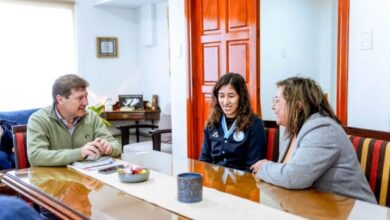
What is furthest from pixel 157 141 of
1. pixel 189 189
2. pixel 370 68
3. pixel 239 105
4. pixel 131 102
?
pixel 189 189

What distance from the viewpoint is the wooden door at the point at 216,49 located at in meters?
3.12

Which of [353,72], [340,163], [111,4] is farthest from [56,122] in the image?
[111,4]

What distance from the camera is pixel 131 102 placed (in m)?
5.46

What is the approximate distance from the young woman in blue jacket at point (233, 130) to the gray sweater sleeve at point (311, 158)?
0.62m

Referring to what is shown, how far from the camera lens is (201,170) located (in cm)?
193

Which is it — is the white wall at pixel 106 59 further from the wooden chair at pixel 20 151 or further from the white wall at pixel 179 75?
the wooden chair at pixel 20 151

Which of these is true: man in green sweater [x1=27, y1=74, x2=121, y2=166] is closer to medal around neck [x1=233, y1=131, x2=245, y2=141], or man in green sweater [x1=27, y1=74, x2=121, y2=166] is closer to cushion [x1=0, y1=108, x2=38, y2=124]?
medal around neck [x1=233, y1=131, x2=245, y2=141]

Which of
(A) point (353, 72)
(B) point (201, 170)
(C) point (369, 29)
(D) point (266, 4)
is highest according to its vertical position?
(D) point (266, 4)

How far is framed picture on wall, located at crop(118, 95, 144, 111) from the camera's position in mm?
5422

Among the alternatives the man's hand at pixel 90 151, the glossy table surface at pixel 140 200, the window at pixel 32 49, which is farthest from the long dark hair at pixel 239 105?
the window at pixel 32 49

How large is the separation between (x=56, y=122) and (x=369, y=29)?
1886mm

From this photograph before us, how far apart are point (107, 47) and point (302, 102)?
4235 millimetres

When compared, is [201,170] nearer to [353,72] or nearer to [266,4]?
[353,72]

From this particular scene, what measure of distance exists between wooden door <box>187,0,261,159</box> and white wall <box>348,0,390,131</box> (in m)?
0.78
